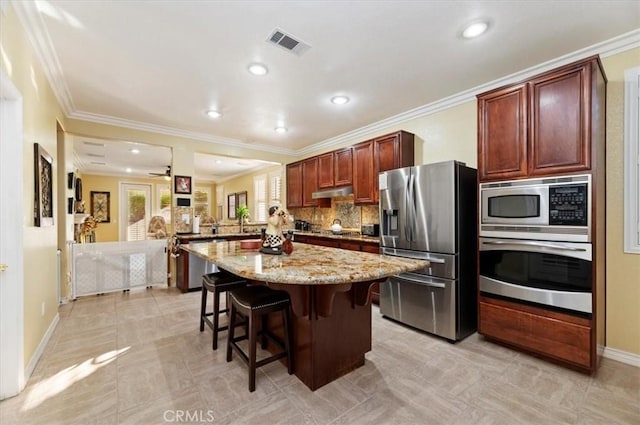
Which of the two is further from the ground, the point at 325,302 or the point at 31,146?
the point at 31,146

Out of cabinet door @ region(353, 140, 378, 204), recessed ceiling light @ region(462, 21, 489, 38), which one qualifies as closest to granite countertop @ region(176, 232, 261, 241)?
cabinet door @ region(353, 140, 378, 204)

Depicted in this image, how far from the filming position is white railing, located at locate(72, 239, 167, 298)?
4.12 meters

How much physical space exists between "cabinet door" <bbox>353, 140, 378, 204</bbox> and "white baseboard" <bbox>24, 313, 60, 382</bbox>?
12.4 feet

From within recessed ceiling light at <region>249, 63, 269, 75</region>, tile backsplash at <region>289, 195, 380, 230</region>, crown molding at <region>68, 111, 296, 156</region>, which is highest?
recessed ceiling light at <region>249, 63, 269, 75</region>

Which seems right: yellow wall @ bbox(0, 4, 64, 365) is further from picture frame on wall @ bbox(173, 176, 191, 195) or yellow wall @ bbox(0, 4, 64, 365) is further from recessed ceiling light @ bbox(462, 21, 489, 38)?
recessed ceiling light @ bbox(462, 21, 489, 38)

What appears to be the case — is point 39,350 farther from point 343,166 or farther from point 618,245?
point 618,245

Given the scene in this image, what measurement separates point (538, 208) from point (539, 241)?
0.27m

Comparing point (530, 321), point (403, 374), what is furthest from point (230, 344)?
point (530, 321)

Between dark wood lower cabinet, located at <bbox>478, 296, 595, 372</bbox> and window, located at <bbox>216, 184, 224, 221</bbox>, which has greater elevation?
window, located at <bbox>216, 184, 224, 221</bbox>

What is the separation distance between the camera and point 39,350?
7.98 ft

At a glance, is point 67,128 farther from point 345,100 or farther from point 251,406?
point 251,406

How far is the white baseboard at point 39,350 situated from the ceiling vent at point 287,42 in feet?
10.2

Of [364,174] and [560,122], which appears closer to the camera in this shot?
[560,122]

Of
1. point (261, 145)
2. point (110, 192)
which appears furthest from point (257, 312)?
point (110, 192)
